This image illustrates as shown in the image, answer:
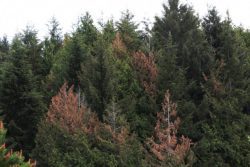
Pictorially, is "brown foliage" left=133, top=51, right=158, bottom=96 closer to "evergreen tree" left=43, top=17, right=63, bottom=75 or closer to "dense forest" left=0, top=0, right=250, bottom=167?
"dense forest" left=0, top=0, right=250, bottom=167

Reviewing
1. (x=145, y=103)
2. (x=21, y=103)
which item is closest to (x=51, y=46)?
(x=21, y=103)

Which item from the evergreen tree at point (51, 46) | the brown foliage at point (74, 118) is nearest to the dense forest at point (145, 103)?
the brown foliage at point (74, 118)

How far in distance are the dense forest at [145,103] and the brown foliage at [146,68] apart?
0.07m

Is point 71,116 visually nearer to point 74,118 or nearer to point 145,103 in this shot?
point 74,118

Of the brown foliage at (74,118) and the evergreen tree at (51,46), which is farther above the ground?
the evergreen tree at (51,46)

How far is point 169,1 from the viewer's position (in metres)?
32.3

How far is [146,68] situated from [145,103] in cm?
267

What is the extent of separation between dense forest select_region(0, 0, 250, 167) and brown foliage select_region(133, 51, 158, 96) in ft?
0.22

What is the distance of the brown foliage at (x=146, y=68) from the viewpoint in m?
27.9

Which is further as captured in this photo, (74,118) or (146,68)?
(146,68)

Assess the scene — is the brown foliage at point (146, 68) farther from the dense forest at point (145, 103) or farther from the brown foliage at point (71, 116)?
the brown foliage at point (71, 116)

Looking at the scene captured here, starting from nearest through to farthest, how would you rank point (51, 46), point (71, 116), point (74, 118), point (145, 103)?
point (71, 116)
point (74, 118)
point (145, 103)
point (51, 46)

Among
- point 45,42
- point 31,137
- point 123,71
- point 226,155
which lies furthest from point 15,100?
point 45,42

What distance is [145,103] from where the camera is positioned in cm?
2709
